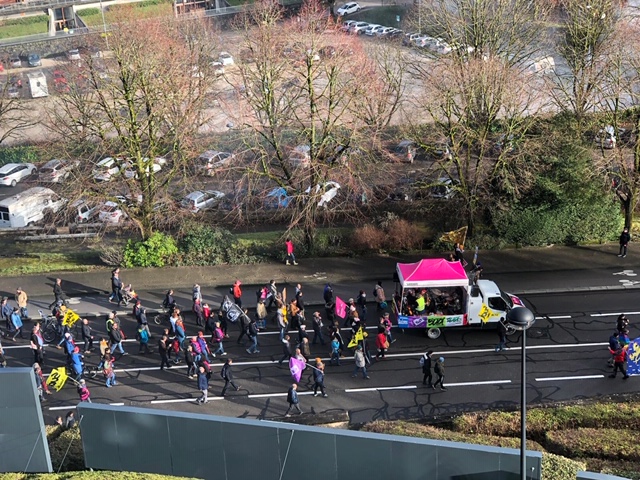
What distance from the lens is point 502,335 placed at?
2672 centimetres

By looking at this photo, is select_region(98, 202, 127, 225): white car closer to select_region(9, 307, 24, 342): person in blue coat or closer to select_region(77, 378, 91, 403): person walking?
select_region(9, 307, 24, 342): person in blue coat

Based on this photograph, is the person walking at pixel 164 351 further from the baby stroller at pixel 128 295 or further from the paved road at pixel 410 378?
the baby stroller at pixel 128 295

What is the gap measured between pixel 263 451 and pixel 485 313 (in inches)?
414

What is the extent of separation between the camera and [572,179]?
3266 cm

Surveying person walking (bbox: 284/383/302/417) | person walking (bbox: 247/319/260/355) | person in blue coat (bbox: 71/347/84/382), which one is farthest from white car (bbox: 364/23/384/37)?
person walking (bbox: 284/383/302/417)

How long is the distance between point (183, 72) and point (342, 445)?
23121 millimetres

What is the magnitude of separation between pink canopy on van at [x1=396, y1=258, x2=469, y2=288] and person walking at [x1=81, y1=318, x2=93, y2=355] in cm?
1011

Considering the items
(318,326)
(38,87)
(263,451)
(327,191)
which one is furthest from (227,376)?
(38,87)

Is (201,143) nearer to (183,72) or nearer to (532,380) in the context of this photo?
(183,72)

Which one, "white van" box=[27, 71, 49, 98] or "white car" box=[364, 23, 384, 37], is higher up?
"white car" box=[364, 23, 384, 37]

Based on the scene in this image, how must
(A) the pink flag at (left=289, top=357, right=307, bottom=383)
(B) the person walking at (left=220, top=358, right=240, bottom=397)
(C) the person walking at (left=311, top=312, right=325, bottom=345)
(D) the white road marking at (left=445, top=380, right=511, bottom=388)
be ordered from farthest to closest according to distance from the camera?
1. (C) the person walking at (left=311, top=312, right=325, bottom=345)
2. (D) the white road marking at (left=445, top=380, right=511, bottom=388)
3. (B) the person walking at (left=220, top=358, right=240, bottom=397)
4. (A) the pink flag at (left=289, top=357, right=307, bottom=383)

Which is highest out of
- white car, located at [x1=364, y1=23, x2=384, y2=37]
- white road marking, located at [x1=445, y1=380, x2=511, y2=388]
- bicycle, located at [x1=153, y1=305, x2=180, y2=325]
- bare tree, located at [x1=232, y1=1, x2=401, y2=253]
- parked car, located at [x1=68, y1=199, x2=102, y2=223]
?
white car, located at [x1=364, y1=23, x2=384, y2=37]

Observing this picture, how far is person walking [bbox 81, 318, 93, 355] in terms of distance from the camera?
27516 millimetres

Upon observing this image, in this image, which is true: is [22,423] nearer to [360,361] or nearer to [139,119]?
Result: [360,361]
